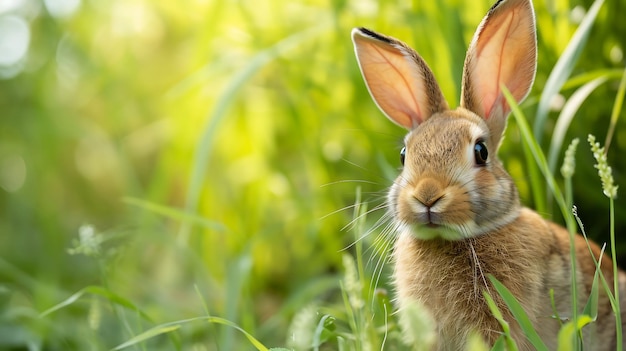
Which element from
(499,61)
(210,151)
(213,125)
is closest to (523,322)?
(499,61)

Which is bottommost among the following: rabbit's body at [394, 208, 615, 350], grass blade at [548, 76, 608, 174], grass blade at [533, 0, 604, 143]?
rabbit's body at [394, 208, 615, 350]

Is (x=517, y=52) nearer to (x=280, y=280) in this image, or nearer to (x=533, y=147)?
(x=533, y=147)

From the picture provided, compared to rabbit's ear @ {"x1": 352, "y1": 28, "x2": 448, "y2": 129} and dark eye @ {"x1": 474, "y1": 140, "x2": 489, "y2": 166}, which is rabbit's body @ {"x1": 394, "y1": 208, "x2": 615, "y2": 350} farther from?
rabbit's ear @ {"x1": 352, "y1": 28, "x2": 448, "y2": 129}

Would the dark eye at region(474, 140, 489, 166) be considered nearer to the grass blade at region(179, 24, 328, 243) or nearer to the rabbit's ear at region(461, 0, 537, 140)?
the rabbit's ear at region(461, 0, 537, 140)

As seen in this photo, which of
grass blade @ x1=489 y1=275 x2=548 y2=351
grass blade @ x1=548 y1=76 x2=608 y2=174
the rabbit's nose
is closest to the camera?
grass blade @ x1=489 y1=275 x2=548 y2=351

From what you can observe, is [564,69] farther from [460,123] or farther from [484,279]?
[484,279]

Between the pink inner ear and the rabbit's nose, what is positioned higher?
the pink inner ear

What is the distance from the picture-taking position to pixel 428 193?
74.5 inches

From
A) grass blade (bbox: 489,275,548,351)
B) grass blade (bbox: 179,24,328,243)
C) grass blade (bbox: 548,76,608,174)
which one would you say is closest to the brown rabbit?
grass blade (bbox: 489,275,548,351)

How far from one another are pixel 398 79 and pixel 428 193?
572mm

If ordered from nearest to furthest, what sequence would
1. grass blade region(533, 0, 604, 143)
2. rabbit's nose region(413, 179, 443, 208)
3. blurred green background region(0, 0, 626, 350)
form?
rabbit's nose region(413, 179, 443, 208) < grass blade region(533, 0, 604, 143) < blurred green background region(0, 0, 626, 350)

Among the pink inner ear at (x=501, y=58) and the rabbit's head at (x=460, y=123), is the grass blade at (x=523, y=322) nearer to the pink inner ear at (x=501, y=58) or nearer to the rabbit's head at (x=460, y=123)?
the rabbit's head at (x=460, y=123)

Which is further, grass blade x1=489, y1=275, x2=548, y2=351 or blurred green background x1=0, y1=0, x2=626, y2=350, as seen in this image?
blurred green background x1=0, y1=0, x2=626, y2=350

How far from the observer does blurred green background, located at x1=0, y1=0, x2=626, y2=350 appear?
2863 millimetres
